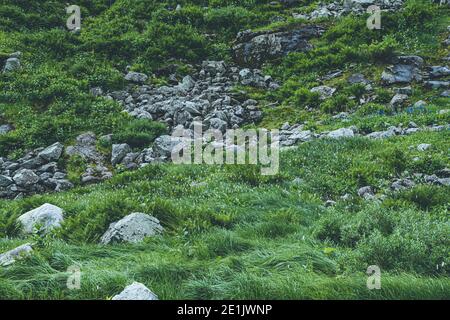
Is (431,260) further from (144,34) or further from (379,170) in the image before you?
(144,34)

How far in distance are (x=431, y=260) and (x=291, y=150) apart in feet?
18.7

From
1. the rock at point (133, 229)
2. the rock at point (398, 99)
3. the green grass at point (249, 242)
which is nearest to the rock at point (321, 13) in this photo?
the rock at point (398, 99)

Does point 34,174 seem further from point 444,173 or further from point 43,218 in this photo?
point 444,173

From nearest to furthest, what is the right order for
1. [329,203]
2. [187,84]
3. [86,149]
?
1. [329,203]
2. [86,149]
3. [187,84]

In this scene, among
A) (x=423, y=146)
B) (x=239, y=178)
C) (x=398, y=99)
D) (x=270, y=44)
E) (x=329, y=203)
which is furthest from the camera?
(x=270, y=44)

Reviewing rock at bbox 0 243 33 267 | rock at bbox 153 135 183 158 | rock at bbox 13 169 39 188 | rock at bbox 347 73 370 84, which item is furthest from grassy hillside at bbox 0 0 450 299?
rock at bbox 13 169 39 188

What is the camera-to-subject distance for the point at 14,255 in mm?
6285

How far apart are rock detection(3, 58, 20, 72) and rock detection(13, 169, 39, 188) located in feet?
21.3

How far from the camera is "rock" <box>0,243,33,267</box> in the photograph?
6078mm

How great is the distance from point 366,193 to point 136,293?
559cm

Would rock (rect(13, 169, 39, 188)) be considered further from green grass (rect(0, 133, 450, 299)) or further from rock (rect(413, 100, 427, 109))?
rock (rect(413, 100, 427, 109))

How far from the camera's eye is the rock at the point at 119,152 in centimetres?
1254

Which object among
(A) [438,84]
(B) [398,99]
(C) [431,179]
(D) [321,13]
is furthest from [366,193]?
(D) [321,13]
